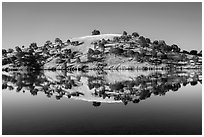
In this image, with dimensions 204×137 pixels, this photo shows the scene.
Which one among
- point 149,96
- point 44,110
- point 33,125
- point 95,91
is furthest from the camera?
point 95,91

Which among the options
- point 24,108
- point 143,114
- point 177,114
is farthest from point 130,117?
point 24,108

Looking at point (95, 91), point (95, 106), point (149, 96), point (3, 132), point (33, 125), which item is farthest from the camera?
point (95, 91)

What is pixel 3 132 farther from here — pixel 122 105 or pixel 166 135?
pixel 122 105

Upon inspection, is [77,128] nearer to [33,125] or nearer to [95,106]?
[33,125]

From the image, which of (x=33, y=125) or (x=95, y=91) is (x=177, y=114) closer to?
(x=33, y=125)

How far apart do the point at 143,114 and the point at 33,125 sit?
9.62 m

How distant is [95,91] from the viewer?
51.7m

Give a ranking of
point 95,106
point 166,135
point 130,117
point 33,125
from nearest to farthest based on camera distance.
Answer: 1. point 166,135
2. point 33,125
3. point 130,117
4. point 95,106

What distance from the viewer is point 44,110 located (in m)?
33.1

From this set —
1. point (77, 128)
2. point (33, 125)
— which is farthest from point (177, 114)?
point (33, 125)

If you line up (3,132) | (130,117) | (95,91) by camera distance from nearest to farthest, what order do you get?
(3,132), (130,117), (95,91)

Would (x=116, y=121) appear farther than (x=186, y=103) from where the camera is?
No

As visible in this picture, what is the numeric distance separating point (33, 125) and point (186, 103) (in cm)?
1865

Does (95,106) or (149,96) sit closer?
(95,106)
